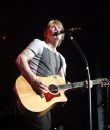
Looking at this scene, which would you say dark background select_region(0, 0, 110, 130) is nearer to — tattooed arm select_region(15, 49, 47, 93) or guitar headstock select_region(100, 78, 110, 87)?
guitar headstock select_region(100, 78, 110, 87)

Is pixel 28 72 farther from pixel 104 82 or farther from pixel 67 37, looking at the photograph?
pixel 67 37

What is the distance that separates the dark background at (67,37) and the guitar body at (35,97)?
6.61ft

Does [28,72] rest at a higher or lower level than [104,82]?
higher

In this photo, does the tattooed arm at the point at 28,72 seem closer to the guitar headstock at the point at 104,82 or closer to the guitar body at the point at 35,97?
the guitar body at the point at 35,97

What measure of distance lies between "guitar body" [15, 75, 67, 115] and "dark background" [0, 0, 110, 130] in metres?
2.01

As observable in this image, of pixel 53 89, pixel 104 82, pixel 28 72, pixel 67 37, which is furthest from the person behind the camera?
pixel 67 37

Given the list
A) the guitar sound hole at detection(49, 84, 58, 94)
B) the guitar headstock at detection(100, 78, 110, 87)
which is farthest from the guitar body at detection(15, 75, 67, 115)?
the guitar headstock at detection(100, 78, 110, 87)

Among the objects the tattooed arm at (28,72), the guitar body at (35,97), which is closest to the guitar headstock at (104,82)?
the guitar body at (35,97)

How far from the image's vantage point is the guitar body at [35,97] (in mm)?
2967

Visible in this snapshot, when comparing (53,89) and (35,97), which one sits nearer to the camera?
(35,97)

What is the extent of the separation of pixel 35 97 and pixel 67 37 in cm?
247

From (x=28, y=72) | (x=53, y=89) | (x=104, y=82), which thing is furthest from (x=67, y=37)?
(x=28, y=72)

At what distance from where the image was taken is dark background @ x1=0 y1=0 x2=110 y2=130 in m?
5.14

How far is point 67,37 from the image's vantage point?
5.35 m
